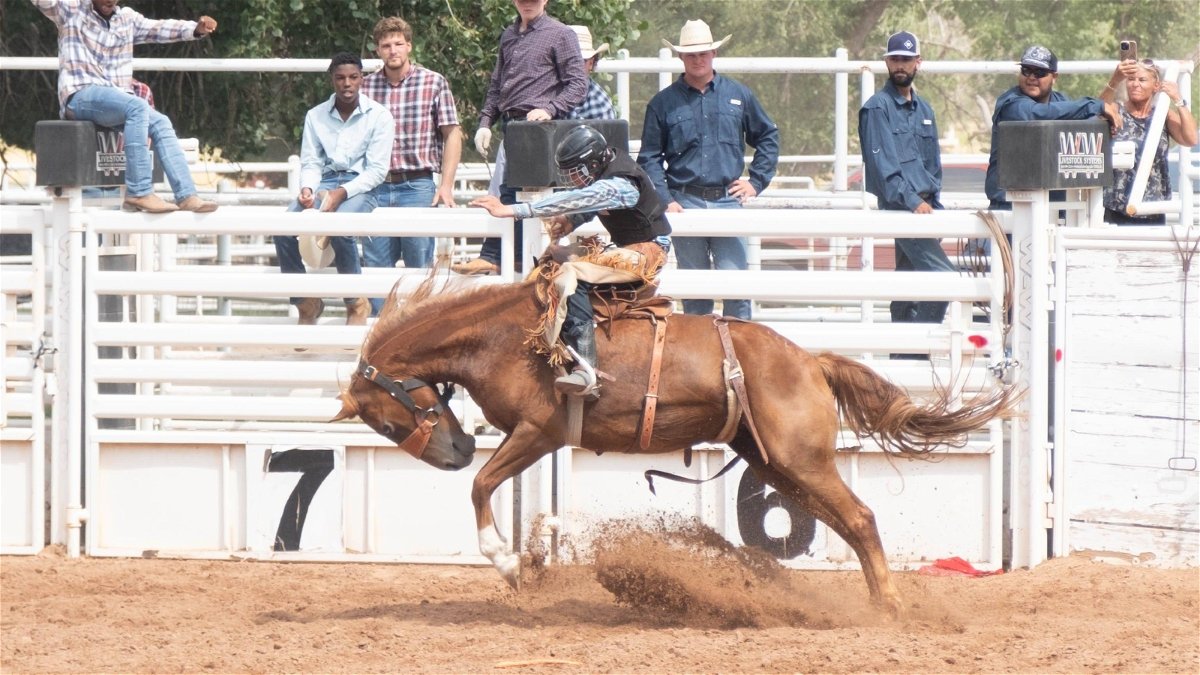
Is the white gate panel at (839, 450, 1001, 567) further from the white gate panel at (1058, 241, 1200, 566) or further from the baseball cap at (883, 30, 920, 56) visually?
the baseball cap at (883, 30, 920, 56)

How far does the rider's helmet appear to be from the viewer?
6512 millimetres

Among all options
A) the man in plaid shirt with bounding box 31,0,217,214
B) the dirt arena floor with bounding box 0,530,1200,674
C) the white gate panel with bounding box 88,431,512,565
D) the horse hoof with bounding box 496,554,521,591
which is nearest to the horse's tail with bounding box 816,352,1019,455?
the dirt arena floor with bounding box 0,530,1200,674

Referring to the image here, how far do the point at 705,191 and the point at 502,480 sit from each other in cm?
254

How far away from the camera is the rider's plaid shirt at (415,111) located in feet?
29.3

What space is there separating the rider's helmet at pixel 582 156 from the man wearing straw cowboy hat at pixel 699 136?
5.83 ft

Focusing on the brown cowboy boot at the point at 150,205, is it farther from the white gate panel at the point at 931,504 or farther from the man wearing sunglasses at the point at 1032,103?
the man wearing sunglasses at the point at 1032,103

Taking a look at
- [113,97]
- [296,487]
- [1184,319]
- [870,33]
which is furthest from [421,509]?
[870,33]

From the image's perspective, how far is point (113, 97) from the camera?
322 inches

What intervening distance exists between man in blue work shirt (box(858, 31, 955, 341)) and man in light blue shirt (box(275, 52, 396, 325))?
8.89 feet

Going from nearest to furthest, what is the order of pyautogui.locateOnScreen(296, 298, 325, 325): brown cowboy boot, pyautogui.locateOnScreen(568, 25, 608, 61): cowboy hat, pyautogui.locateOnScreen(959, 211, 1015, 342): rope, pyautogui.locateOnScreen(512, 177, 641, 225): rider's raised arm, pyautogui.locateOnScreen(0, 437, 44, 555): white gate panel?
1. pyautogui.locateOnScreen(512, 177, 641, 225): rider's raised arm
2. pyautogui.locateOnScreen(959, 211, 1015, 342): rope
3. pyautogui.locateOnScreen(0, 437, 44, 555): white gate panel
4. pyautogui.locateOnScreen(296, 298, 325, 325): brown cowboy boot
5. pyautogui.locateOnScreen(568, 25, 608, 61): cowboy hat

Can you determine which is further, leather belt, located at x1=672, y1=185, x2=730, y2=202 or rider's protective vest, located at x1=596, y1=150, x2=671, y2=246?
leather belt, located at x1=672, y1=185, x2=730, y2=202

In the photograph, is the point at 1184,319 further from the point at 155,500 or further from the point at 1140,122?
the point at 155,500

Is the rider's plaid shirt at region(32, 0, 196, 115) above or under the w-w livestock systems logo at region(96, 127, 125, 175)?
above

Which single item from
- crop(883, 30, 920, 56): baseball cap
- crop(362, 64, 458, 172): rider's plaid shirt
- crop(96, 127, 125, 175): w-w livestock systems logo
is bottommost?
crop(96, 127, 125, 175): w-w livestock systems logo
